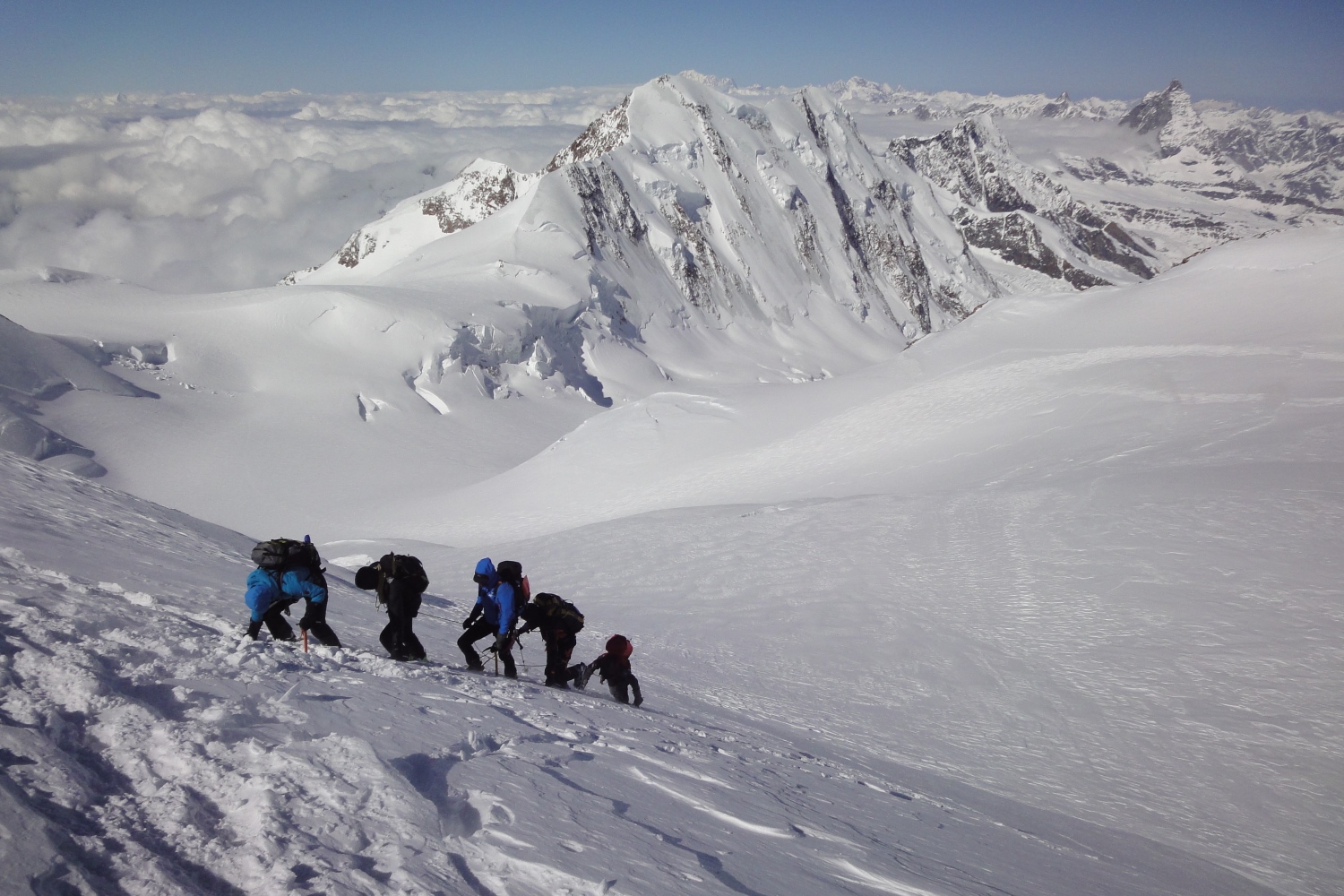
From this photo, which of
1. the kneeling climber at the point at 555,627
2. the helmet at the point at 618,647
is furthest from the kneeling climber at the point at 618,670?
the kneeling climber at the point at 555,627

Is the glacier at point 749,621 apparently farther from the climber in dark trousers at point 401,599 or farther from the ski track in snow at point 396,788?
the climber in dark trousers at point 401,599

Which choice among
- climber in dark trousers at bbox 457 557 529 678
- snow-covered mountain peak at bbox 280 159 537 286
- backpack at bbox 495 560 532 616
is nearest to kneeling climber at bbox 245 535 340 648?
climber in dark trousers at bbox 457 557 529 678

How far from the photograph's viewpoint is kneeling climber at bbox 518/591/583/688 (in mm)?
6898

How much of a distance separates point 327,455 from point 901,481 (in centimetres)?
2399

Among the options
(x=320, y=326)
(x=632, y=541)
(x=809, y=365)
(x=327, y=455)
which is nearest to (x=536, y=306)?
(x=320, y=326)

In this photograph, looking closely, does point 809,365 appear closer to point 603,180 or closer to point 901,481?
point 603,180

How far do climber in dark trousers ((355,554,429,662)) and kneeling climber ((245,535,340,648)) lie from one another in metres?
0.48

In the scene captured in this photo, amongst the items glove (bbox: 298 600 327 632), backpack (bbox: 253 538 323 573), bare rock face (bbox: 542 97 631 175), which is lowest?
glove (bbox: 298 600 327 632)

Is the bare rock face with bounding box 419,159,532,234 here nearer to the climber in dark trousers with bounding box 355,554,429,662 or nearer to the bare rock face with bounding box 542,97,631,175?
the bare rock face with bounding box 542,97,631,175

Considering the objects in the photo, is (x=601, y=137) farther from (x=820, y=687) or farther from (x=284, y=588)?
(x=284, y=588)

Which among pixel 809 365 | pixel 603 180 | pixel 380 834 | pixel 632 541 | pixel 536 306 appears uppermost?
pixel 603 180

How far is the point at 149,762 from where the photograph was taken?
10.3ft

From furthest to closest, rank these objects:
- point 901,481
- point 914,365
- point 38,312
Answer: point 38,312, point 914,365, point 901,481

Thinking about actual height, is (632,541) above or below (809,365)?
below
